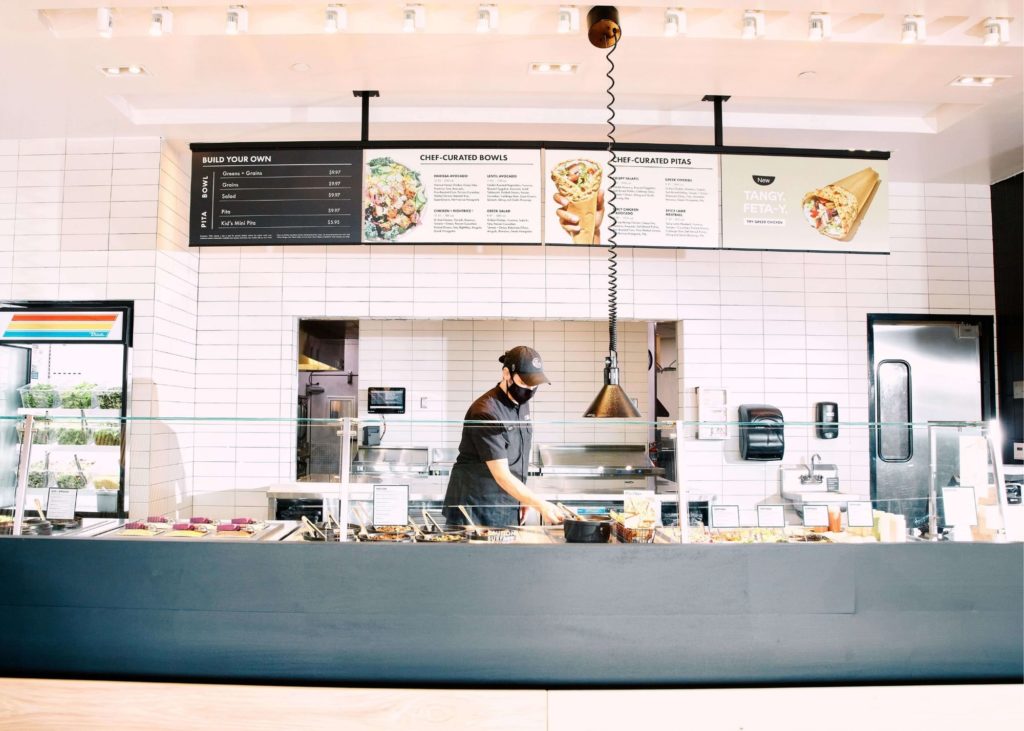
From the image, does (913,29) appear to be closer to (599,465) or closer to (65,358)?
(599,465)

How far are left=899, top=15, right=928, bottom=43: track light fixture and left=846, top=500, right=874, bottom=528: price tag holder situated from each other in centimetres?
186

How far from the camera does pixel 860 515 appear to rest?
2.19 metres

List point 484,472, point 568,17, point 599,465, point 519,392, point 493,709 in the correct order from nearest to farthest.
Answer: point 493,709, point 484,472, point 568,17, point 519,392, point 599,465

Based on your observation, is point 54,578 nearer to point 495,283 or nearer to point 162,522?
point 162,522

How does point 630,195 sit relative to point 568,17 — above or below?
below

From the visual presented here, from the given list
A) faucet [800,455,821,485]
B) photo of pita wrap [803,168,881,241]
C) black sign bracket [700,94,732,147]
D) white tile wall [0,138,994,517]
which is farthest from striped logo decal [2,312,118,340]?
photo of pita wrap [803,168,881,241]

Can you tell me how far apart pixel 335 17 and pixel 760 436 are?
3.13m

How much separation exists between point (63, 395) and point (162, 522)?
2.05 meters

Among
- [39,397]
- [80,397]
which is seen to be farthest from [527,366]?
[39,397]

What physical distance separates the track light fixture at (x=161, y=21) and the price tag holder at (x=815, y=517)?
299cm

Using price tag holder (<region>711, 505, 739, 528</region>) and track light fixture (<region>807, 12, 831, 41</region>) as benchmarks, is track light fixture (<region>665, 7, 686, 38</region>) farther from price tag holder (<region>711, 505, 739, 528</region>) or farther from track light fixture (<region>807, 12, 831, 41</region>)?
price tag holder (<region>711, 505, 739, 528</region>)

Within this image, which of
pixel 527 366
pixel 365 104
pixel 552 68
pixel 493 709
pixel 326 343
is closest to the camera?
pixel 493 709

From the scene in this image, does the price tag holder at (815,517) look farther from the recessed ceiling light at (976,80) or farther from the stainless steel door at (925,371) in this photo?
the stainless steel door at (925,371)

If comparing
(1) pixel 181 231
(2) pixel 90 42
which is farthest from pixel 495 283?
(2) pixel 90 42
